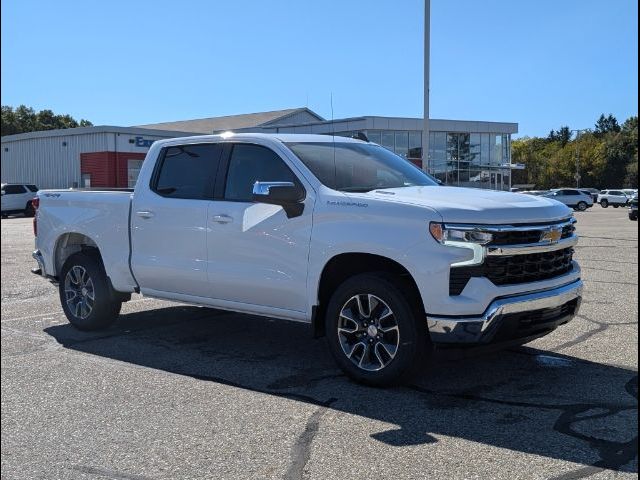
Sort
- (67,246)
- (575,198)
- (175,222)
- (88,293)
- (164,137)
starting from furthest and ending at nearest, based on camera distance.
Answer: (575,198)
(164,137)
(67,246)
(88,293)
(175,222)

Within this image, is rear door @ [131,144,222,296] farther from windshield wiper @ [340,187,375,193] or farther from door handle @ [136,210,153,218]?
windshield wiper @ [340,187,375,193]

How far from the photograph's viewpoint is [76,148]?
4222cm

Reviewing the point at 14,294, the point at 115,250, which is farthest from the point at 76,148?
the point at 115,250

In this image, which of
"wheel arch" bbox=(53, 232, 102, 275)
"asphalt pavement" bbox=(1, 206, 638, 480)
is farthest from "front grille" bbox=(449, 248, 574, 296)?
"wheel arch" bbox=(53, 232, 102, 275)

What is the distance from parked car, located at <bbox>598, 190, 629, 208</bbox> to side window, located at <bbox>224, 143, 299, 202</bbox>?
57.2m

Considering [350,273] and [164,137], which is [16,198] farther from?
[350,273]

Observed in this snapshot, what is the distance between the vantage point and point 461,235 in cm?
459

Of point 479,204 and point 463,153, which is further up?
A: point 463,153

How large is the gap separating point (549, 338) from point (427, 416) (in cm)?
265

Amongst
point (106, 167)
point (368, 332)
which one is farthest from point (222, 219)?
point (106, 167)

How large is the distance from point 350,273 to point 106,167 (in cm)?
3774

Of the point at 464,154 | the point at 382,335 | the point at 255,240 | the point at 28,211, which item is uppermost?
the point at 464,154

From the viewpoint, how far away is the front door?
5387 mm

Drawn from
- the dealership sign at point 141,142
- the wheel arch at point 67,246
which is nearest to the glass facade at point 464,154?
the dealership sign at point 141,142
